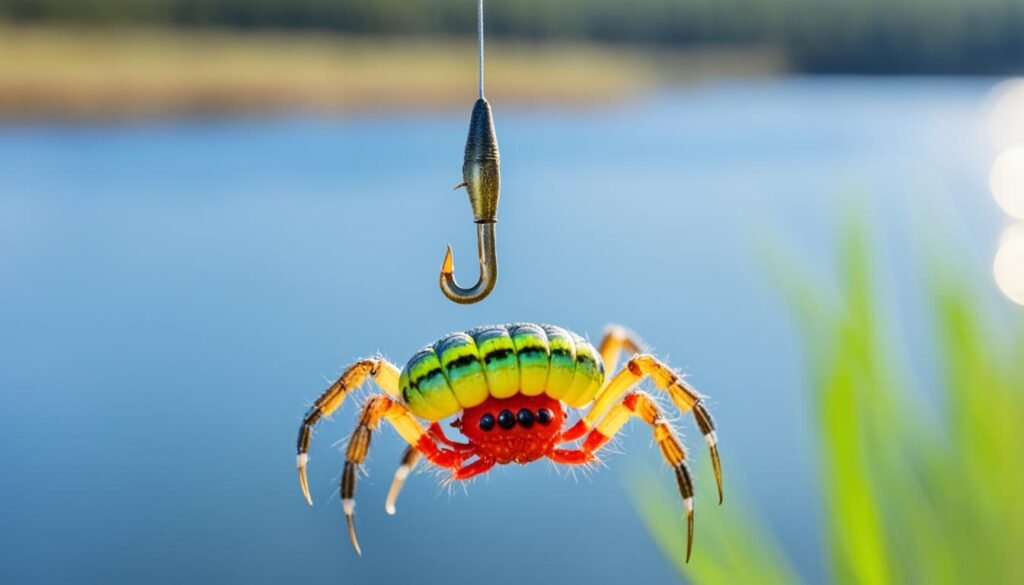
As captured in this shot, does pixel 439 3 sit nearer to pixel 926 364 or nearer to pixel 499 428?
pixel 926 364

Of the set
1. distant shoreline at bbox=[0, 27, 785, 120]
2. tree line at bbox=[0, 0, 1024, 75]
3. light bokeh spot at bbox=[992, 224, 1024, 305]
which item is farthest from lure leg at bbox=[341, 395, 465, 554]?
tree line at bbox=[0, 0, 1024, 75]

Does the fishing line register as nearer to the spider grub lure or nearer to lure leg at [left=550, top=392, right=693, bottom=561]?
the spider grub lure

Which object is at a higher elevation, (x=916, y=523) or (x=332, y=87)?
(x=332, y=87)

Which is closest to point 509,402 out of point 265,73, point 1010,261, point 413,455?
point 413,455

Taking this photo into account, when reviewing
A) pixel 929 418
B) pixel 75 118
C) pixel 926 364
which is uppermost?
pixel 75 118

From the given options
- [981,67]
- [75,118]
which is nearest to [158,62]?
[75,118]
